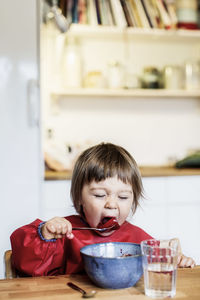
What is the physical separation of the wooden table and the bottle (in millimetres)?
2176

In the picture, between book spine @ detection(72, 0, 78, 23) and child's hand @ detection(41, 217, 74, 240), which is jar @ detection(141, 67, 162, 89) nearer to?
book spine @ detection(72, 0, 78, 23)

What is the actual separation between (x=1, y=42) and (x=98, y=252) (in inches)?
58.6

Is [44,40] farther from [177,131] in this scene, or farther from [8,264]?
[8,264]

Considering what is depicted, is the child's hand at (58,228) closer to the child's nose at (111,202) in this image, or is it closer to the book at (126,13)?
the child's nose at (111,202)

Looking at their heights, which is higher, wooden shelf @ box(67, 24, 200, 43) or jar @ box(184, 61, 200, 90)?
wooden shelf @ box(67, 24, 200, 43)

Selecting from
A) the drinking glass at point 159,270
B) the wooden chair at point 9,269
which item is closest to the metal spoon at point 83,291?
the drinking glass at point 159,270

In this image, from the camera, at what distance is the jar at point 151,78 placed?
3.25 metres

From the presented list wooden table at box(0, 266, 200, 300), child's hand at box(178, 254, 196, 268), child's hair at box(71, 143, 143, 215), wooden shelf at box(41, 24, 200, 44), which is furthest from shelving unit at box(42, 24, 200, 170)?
wooden table at box(0, 266, 200, 300)

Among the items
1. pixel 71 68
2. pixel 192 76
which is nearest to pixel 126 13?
pixel 71 68

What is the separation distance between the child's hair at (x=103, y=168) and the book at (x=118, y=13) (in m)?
1.82

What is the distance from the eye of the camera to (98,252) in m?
1.13

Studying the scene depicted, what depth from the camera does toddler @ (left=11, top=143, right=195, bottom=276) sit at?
4.00ft

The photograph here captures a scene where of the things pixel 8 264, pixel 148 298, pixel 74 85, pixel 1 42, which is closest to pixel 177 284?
pixel 148 298

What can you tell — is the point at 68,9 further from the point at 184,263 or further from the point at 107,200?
the point at 184,263
